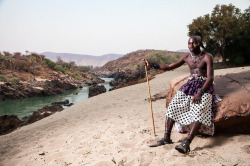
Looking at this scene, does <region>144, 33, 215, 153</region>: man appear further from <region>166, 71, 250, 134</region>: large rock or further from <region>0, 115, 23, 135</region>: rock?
<region>0, 115, 23, 135</region>: rock

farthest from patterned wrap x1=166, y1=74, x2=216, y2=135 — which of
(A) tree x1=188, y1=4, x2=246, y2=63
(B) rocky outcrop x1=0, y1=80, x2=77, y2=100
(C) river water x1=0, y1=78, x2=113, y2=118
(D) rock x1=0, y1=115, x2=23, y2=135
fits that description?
(B) rocky outcrop x1=0, y1=80, x2=77, y2=100

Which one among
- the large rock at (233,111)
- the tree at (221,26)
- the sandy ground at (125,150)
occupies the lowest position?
the sandy ground at (125,150)

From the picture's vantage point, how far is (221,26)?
19000mm

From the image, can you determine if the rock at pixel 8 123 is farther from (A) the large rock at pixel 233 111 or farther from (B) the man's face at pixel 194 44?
(A) the large rock at pixel 233 111

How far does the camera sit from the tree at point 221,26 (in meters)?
18.9

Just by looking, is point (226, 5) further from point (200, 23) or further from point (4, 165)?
point (4, 165)

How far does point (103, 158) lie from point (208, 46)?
2260 centimetres

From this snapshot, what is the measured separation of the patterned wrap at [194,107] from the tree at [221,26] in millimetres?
18802

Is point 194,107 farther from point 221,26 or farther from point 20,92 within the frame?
point 20,92

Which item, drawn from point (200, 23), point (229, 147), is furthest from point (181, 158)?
point (200, 23)

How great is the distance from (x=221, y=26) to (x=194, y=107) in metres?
19.4

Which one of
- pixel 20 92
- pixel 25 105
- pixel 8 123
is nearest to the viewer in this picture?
pixel 8 123

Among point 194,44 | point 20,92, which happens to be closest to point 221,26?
point 194,44

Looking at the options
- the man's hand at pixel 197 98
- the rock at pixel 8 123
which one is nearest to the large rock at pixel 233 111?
the man's hand at pixel 197 98
